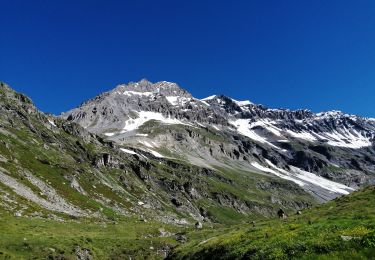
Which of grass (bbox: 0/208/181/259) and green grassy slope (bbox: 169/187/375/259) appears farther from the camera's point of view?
grass (bbox: 0/208/181/259)

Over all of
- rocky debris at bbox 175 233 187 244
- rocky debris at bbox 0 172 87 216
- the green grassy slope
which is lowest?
rocky debris at bbox 175 233 187 244

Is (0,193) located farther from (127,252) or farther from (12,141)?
(12,141)

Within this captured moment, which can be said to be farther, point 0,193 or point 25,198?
point 25,198

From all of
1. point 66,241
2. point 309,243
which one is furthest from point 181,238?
point 309,243

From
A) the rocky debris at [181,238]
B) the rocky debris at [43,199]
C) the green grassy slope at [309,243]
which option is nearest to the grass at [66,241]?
the rocky debris at [181,238]

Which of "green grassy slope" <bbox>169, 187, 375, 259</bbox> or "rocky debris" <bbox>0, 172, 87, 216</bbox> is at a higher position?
"rocky debris" <bbox>0, 172, 87, 216</bbox>

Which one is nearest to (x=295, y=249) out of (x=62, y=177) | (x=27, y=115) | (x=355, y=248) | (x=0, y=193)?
(x=355, y=248)

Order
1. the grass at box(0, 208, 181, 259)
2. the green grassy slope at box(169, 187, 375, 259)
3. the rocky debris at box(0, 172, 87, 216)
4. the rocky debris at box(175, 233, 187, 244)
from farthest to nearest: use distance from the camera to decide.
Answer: the rocky debris at box(0, 172, 87, 216) → the rocky debris at box(175, 233, 187, 244) → the grass at box(0, 208, 181, 259) → the green grassy slope at box(169, 187, 375, 259)

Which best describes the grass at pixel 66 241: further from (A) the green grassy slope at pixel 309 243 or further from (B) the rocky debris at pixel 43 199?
(A) the green grassy slope at pixel 309 243

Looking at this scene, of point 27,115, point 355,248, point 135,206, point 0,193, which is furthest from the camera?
point 27,115

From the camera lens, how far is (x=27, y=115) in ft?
629

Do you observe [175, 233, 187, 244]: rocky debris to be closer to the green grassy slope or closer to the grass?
the grass

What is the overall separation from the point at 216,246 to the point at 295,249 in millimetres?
13210

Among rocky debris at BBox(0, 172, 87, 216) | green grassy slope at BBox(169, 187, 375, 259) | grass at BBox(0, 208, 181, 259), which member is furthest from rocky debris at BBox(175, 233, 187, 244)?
green grassy slope at BBox(169, 187, 375, 259)
